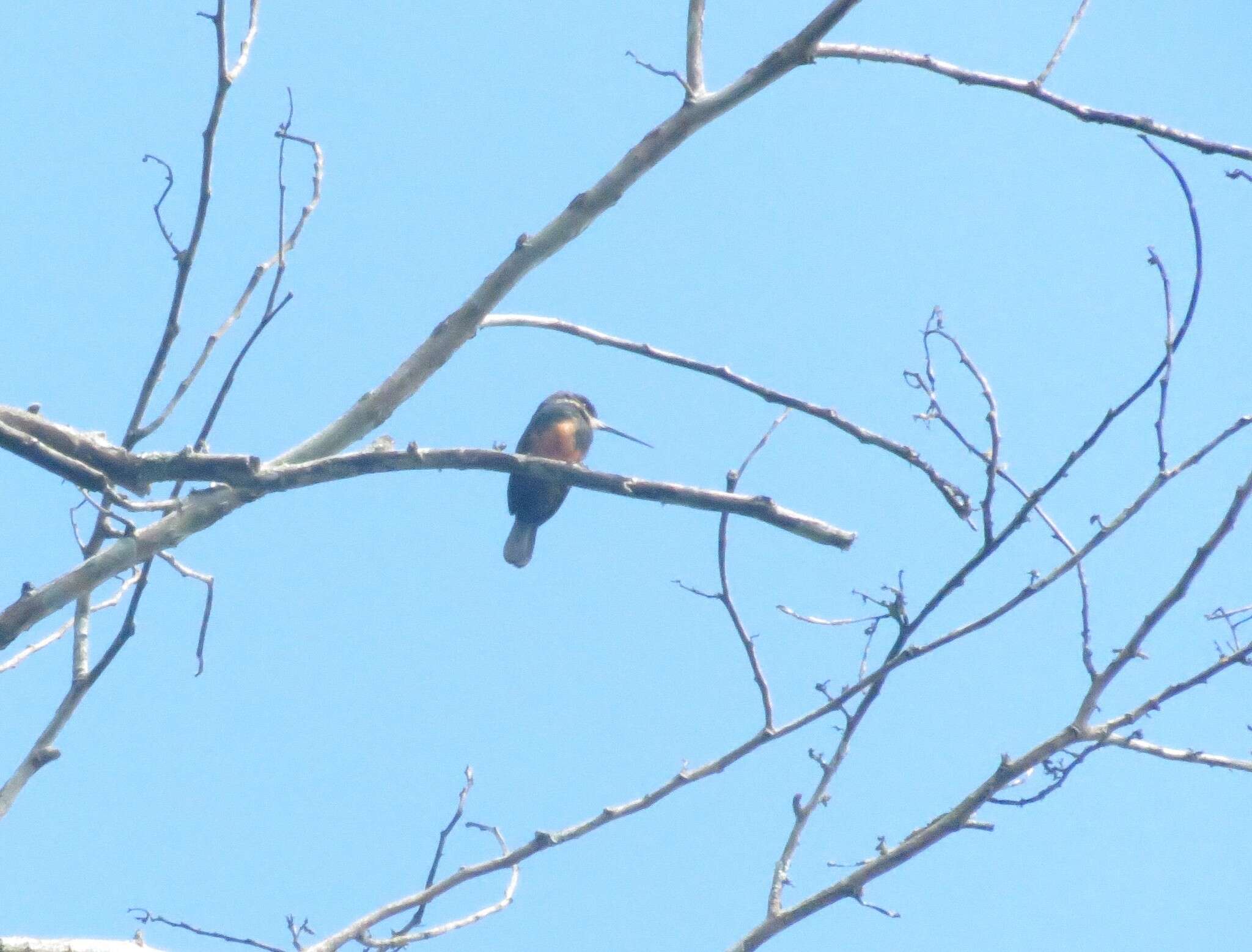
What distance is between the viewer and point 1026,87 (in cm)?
303

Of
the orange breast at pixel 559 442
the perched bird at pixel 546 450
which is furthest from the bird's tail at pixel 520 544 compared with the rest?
the orange breast at pixel 559 442

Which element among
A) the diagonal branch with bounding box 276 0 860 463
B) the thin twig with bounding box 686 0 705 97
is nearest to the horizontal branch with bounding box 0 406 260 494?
the diagonal branch with bounding box 276 0 860 463

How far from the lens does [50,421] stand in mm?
2691

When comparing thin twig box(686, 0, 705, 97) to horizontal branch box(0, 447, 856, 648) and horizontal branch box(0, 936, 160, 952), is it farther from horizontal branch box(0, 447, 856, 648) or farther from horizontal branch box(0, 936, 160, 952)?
horizontal branch box(0, 936, 160, 952)

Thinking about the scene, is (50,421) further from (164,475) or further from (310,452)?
(310,452)

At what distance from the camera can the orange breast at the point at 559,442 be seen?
8164 mm

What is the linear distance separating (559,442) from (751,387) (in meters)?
5.06

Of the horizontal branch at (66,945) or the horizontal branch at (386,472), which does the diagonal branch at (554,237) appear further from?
the horizontal branch at (66,945)

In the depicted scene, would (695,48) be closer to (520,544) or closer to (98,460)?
(98,460)

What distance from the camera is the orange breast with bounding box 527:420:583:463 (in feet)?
26.8

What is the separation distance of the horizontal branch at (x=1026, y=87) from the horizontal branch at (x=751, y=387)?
83cm

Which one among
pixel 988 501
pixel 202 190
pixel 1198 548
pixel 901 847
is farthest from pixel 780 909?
pixel 202 190

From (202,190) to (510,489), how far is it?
5653mm

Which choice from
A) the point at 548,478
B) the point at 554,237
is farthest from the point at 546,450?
the point at 548,478
